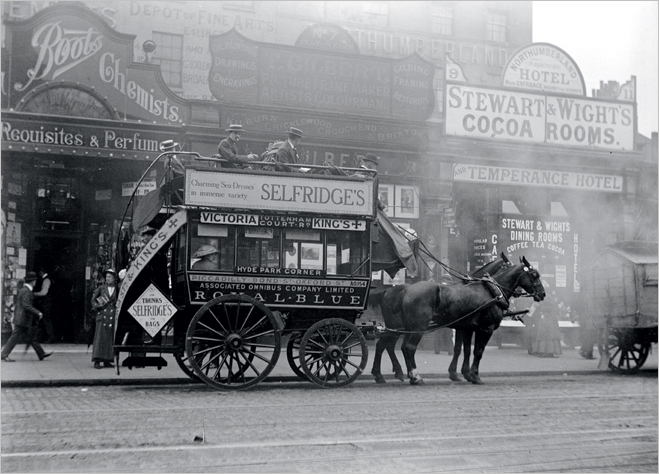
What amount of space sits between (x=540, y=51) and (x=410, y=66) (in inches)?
97.5

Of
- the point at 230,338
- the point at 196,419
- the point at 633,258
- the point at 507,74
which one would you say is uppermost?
the point at 507,74

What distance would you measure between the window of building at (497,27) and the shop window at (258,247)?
442cm

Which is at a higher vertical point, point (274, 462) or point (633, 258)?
point (633, 258)

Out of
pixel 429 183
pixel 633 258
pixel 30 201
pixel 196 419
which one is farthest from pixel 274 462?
pixel 30 201

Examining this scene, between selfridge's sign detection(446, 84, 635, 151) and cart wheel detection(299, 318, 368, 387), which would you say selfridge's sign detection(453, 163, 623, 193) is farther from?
cart wheel detection(299, 318, 368, 387)

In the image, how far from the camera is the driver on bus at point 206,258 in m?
8.27

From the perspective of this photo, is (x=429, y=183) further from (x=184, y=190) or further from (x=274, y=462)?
(x=274, y=462)

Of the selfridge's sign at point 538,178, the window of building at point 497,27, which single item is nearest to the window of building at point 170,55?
the selfridge's sign at point 538,178

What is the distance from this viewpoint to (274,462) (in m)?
4.73

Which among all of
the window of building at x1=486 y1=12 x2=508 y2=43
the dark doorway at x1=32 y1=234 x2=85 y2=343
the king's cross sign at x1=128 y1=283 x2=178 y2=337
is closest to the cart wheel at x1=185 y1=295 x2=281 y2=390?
the king's cross sign at x1=128 y1=283 x2=178 y2=337

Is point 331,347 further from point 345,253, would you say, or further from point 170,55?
point 170,55

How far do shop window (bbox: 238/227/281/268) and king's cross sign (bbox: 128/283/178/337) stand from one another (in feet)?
3.19

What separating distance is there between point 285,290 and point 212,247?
101 centimetres

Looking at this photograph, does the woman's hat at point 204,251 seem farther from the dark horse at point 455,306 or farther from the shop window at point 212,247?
the dark horse at point 455,306
